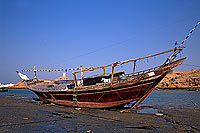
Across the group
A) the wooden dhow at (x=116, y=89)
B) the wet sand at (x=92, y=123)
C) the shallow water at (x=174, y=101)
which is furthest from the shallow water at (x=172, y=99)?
the wet sand at (x=92, y=123)

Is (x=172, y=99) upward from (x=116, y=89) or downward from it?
downward

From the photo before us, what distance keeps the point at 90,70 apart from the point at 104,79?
259 centimetres

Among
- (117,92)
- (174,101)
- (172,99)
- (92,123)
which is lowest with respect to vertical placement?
(172,99)

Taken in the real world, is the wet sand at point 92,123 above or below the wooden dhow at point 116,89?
below

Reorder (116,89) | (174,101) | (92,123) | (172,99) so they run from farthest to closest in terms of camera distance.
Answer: (172,99)
(174,101)
(116,89)
(92,123)

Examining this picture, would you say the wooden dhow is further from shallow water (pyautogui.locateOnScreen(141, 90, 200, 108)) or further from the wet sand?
shallow water (pyautogui.locateOnScreen(141, 90, 200, 108))

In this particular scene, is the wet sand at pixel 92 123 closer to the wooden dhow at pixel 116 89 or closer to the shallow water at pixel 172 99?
the wooden dhow at pixel 116 89

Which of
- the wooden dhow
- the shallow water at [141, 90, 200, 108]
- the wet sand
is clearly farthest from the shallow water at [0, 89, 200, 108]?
the wet sand

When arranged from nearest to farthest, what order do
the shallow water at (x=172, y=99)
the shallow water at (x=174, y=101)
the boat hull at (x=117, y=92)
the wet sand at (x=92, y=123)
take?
the wet sand at (x=92, y=123) < the boat hull at (x=117, y=92) < the shallow water at (x=174, y=101) < the shallow water at (x=172, y=99)

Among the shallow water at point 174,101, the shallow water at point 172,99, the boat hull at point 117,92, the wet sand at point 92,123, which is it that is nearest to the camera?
the wet sand at point 92,123

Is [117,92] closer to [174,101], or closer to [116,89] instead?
[116,89]

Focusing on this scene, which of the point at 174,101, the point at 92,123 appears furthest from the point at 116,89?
the point at 174,101

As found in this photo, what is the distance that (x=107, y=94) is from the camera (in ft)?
52.4

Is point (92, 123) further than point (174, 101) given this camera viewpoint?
No
